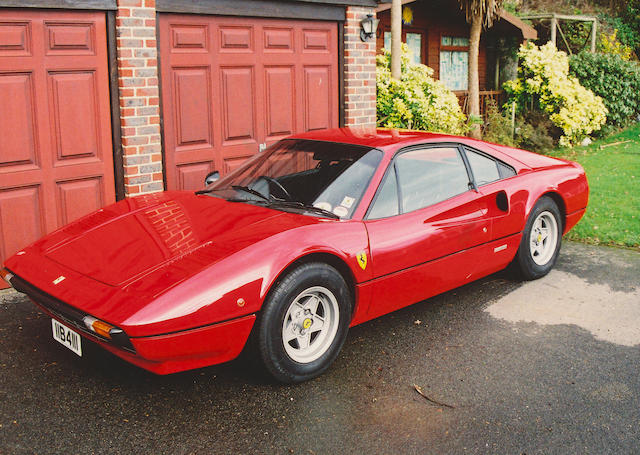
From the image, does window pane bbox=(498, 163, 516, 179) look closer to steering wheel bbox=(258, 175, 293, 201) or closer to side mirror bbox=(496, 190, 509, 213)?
side mirror bbox=(496, 190, 509, 213)

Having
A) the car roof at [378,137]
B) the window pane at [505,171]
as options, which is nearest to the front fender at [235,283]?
the car roof at [378,137]

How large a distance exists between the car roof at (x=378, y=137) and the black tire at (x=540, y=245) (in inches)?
36.7

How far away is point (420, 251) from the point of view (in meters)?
4.66

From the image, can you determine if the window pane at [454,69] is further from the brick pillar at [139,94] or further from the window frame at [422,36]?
the brick pillar at [139,94]

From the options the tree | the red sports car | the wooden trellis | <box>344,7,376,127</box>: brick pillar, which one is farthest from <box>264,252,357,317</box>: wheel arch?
the wooden trellis

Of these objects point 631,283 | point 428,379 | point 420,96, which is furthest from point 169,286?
point 420,96

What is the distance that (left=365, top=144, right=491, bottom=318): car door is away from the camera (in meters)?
4.48

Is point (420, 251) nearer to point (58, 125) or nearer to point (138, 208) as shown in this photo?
point (138, 208)

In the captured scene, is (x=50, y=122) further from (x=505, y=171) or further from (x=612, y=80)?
(x=612, y=80)

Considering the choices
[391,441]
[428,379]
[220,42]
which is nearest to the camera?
[391,441]

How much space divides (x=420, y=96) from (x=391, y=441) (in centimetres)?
829

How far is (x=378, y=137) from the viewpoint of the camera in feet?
16.8

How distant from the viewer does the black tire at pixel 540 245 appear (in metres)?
5.77

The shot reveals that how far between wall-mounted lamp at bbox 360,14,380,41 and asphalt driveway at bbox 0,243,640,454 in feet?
14.9
